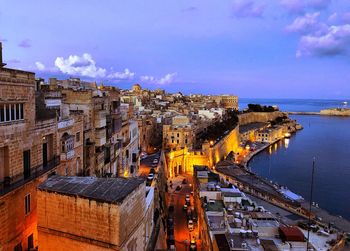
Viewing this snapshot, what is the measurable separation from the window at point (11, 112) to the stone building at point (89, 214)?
1.92 meters

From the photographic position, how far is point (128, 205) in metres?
8.34

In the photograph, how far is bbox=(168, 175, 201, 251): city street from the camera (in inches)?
766

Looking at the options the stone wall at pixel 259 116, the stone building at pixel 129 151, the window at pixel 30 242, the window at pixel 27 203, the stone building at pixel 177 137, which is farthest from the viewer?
the stone wall at pixel 259 116

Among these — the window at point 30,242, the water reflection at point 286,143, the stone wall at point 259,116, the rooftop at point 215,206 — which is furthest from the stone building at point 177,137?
the stone wall at point 259,116

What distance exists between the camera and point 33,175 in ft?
33.6

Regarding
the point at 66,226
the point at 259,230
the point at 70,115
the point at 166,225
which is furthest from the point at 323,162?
the point at 66,226

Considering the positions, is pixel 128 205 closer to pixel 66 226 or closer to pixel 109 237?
pixel 109 237

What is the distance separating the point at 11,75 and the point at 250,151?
173ft

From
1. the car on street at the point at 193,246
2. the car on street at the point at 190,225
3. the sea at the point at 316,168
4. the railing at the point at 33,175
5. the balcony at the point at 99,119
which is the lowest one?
the sea at the point at 316,168

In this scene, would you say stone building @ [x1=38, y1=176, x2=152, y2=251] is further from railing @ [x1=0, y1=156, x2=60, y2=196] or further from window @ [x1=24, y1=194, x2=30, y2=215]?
window @ [x1=24, y1=194, x2=30, y2=215]

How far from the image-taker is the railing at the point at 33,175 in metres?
8.84

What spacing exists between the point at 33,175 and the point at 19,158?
85 cm

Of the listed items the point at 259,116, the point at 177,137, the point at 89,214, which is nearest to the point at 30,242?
the point at 89,214

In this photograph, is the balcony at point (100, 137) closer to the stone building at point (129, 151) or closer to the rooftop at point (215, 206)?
the stone building at point (129, 151)
